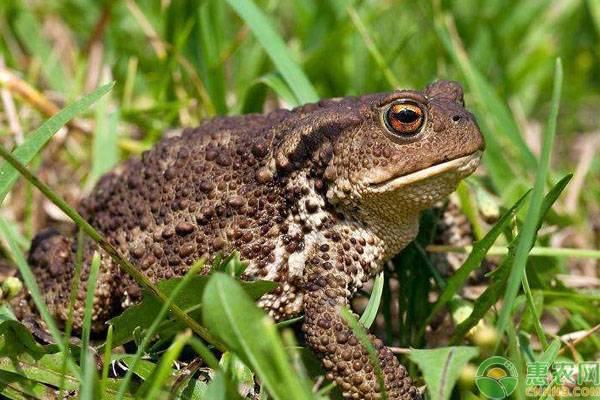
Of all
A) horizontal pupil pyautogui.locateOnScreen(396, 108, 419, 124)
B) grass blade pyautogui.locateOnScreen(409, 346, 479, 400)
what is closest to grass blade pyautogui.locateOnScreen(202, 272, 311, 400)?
grass blade pyautogui.locateOnScreen(409, 346, 479, 400)

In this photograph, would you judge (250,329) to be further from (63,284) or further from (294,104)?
(294,104)

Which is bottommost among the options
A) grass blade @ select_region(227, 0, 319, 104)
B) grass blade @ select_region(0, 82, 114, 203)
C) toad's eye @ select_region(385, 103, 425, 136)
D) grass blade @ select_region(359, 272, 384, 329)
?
grass blade @ select_region(359, 272, 384, 329)

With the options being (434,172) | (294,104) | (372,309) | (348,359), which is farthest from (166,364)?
(294,104)

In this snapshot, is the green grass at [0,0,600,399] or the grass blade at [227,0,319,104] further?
the grass blade at [227,0,319,104]

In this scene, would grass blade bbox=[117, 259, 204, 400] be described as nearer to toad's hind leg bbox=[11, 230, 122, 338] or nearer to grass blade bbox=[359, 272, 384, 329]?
grass blade bbox=[359, 272, 384, 329]

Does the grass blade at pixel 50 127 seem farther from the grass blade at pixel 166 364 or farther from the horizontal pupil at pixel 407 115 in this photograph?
the horizontal pupil at pixel 407 115

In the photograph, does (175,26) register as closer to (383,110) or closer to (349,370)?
(383,110)

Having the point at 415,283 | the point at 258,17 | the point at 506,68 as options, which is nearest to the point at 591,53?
the point at 506,68
